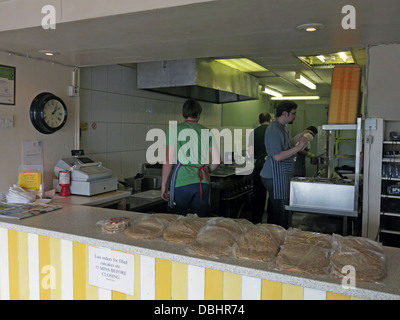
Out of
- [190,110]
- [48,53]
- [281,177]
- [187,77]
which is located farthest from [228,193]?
[48,53]

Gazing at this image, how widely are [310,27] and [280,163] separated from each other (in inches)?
59.4

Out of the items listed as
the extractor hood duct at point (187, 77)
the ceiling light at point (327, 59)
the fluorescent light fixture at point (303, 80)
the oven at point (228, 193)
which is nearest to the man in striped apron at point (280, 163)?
the extractor hood duct at point (187, 77)

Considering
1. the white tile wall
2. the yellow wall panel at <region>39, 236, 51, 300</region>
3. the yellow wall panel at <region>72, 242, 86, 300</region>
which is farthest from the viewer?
the white tile wall

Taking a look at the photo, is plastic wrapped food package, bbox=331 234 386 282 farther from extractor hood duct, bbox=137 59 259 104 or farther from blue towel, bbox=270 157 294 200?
extractor hood duct, bbox=137 59 259 104

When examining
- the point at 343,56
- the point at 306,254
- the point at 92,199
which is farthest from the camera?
the point at 343,56

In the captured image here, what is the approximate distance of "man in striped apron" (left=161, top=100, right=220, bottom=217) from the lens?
2.85m

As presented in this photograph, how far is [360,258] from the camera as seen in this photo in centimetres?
123

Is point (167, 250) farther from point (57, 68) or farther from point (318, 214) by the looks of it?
point (57, 68)

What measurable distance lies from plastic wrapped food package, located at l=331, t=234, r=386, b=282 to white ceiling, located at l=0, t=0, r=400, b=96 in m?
1.01

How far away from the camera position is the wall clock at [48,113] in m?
2.87

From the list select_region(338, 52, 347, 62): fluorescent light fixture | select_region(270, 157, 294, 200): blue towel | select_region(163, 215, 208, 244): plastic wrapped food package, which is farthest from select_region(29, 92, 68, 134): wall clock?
select_region(338, 52, 347, 62): fluorescent light fixture

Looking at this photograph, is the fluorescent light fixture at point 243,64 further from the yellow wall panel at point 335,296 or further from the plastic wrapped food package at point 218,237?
the yellow wall panel at point 335,296

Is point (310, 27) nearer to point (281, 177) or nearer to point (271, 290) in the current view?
point (271, 290)

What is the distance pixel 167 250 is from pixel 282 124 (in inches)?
86.3
